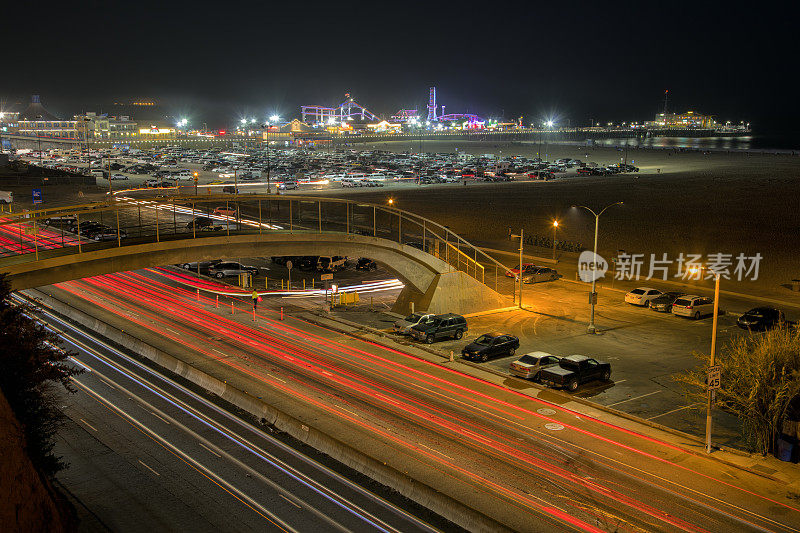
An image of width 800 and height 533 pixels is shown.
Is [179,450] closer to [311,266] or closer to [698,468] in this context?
[698,468]

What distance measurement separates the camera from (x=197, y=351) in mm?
Result: 26859

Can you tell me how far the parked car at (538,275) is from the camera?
42938 millimetres

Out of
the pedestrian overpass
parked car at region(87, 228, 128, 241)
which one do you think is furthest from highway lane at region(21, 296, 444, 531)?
parked car at region(87, 228, 128, 241)

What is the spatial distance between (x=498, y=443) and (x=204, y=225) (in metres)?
39.7

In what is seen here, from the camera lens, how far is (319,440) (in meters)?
18.1

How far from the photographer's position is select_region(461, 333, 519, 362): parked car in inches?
1050

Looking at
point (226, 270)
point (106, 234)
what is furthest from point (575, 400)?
point (106, 234)

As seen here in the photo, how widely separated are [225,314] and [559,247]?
3089 centimetres

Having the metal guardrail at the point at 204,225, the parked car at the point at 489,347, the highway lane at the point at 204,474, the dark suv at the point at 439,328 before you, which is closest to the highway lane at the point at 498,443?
the parked car at the point at 489,347

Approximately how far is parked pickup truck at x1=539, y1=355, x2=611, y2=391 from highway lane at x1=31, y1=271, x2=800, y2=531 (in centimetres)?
181

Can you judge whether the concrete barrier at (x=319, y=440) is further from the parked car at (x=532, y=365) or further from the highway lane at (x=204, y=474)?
the parked car at (x=532, y=365)

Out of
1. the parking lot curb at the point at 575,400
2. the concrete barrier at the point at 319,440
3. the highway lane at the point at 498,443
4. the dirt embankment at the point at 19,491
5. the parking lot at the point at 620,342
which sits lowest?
the parking lot at the point at 620,342

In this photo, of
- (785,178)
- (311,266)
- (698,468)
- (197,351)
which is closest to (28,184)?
(311,266)

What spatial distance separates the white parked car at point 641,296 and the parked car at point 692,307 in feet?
6.08
